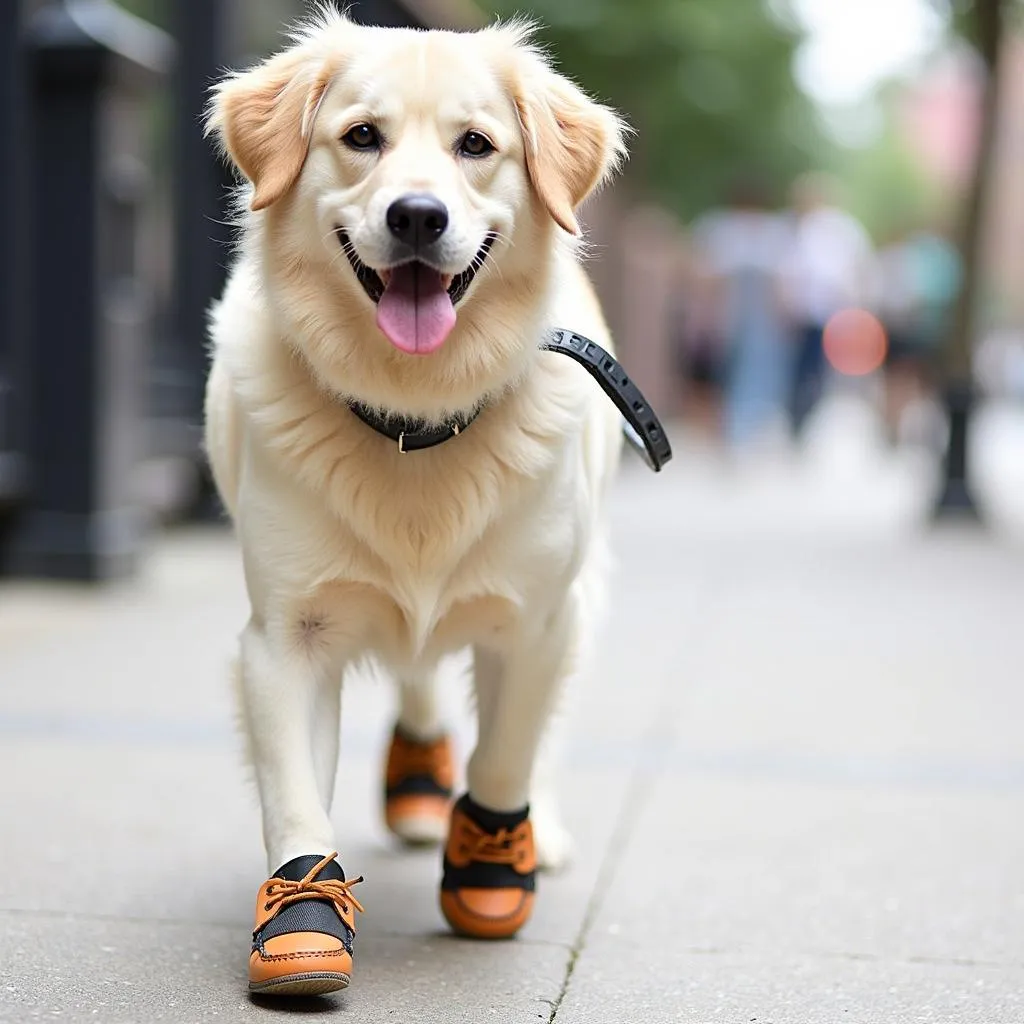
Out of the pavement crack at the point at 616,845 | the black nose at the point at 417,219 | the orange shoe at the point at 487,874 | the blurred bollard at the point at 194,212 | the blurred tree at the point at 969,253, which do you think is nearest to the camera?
the black nose at the point at 417,219

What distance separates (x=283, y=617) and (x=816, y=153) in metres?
26.8

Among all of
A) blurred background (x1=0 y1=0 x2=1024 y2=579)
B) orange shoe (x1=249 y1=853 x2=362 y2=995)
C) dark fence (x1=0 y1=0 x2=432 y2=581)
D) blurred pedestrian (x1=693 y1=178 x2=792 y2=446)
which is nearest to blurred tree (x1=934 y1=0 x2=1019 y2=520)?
blurred background (x1=0 y1=0 x2=1024 y2=579)

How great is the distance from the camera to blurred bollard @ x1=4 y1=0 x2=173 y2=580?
7664mm

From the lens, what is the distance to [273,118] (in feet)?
10.1

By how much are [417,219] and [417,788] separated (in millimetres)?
1656

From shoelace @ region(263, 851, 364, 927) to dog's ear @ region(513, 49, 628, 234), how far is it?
4.14ft

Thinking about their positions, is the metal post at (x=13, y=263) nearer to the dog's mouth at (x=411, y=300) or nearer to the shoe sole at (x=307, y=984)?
the dog's mouth at (x=411, y=300)

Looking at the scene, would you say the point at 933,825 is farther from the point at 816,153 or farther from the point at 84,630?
the point at 816,153

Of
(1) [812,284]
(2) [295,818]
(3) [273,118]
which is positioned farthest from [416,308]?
(1) [812,284]

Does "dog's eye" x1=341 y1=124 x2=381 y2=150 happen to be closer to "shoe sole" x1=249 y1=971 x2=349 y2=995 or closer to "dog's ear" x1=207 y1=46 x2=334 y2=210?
"dog's ear" x1=207 y1=46 x2=334 y2=210

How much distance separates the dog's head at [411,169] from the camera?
2.91m

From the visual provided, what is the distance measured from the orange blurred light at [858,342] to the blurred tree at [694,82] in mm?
2319

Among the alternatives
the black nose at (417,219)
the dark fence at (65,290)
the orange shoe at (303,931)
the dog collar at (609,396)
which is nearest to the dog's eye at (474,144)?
the black nose at (417,219)

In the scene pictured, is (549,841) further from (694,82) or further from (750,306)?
(694,82)
